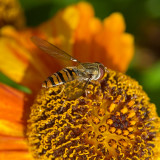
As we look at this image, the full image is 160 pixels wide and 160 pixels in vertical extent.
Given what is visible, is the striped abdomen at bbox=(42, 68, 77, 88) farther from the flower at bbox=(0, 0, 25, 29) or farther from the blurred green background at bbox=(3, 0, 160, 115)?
the blurred green background at bbox=(3, 0, 160, 115)

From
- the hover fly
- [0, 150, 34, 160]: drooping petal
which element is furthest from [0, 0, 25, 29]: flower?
[0, 150, 34, 160]: drooping petal

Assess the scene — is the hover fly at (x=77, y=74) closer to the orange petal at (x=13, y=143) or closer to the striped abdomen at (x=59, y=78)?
the striped abdomen at (x=59, y=78)

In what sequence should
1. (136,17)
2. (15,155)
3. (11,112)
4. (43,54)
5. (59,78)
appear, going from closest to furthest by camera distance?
(59,78), (15,155), (11,112), (43,54), (136,17)

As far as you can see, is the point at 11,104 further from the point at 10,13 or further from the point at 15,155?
the point at 10,13

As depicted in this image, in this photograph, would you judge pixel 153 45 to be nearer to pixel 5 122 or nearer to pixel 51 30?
pixel 51 30

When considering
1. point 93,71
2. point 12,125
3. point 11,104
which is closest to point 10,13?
point 11,104

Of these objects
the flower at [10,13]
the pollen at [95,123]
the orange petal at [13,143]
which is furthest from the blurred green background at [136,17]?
the orange petal at [13,143]
